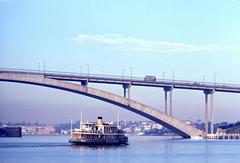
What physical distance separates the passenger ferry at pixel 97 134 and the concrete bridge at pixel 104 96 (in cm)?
511

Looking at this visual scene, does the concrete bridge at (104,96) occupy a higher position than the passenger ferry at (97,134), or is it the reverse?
the concrete bridge at (104,96)

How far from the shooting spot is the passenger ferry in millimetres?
66750

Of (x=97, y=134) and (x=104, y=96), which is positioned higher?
(x=104, y=96)

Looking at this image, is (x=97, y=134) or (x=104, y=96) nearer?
(x=97, y=134)

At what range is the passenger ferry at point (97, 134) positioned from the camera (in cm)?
6675

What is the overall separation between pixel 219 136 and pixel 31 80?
1119 inches

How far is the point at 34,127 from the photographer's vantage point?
161375 mm

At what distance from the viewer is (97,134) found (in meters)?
66.8

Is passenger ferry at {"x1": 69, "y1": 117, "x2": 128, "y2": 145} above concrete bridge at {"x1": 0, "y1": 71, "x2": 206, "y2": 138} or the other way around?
the other way around

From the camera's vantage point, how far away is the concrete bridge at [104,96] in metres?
69.6

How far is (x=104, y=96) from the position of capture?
243 ft

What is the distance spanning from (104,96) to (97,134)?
311 inches

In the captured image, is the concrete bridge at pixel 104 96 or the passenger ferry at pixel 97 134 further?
the concrete bridge at pixel 104 96

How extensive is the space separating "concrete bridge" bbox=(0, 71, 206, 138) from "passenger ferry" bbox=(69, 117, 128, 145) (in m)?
5.11
